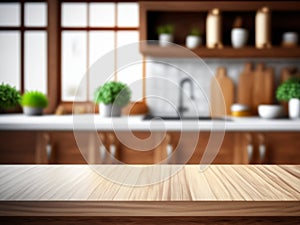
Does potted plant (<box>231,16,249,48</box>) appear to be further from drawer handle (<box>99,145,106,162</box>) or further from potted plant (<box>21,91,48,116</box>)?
potted plant (<box>21,91,48,116</box>)

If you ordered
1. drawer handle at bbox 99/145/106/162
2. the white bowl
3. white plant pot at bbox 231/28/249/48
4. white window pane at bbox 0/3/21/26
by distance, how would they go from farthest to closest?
white window pane at bbox 0/3/21/26
white plant pot at bbox 231/28/249/48
the white bowl
drawer handle at bbox 99/145/106/162

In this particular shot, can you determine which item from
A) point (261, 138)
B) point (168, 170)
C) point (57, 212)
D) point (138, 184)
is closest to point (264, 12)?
point (261, 138)

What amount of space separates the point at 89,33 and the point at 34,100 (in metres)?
0.76

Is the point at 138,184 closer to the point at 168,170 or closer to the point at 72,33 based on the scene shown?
the point at 168,170

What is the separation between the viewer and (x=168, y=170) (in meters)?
1.42

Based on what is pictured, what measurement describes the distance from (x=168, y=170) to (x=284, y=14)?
2587 millimetres

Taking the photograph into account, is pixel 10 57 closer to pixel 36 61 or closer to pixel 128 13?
pixel 36 61

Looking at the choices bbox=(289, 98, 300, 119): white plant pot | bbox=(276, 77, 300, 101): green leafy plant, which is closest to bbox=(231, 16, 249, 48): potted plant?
bbox=(276, 77, 300, 101): green leafy plant

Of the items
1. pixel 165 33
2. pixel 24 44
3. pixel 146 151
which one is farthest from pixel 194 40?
pixel 24 44

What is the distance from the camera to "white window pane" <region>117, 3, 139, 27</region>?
378 cm

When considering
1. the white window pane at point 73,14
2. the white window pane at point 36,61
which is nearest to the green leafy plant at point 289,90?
the white window pane at point 73,14

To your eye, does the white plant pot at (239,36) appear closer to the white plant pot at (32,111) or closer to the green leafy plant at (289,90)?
the green leafy plant at (289,90)

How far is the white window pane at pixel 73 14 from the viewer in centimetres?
378

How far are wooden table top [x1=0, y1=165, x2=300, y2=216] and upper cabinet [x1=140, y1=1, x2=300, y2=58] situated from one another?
1996mm
